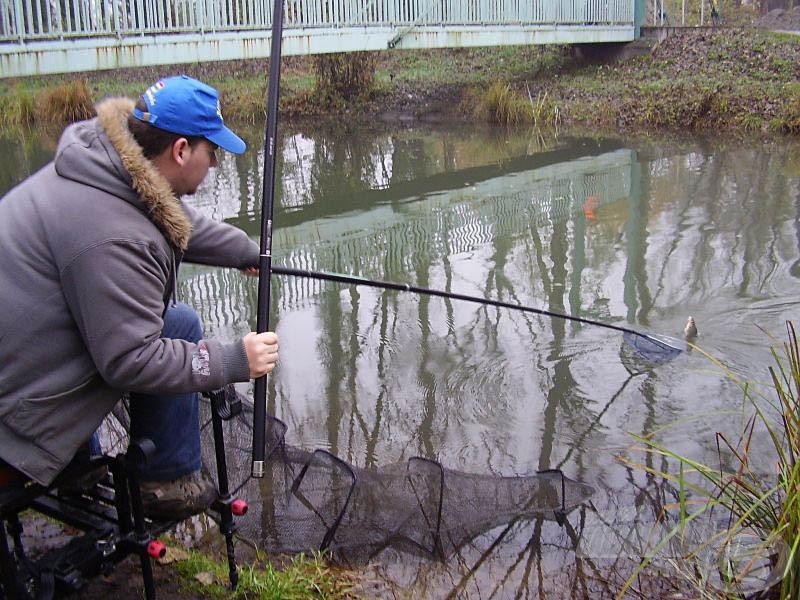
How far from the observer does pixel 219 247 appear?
307 centimetres

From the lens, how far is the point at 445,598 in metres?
3.00

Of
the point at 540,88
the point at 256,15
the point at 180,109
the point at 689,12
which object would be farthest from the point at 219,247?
the point at 689,12

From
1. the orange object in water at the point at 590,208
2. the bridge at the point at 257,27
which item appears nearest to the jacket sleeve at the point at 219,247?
the orange object in water at the point at 590,208

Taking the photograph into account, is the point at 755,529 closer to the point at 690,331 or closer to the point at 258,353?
the point at 258,353

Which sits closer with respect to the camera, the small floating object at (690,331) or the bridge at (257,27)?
the small floating object at (690,331)

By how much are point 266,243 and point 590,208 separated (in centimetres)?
671

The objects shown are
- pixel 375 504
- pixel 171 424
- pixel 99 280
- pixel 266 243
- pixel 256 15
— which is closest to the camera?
pixel 99 280

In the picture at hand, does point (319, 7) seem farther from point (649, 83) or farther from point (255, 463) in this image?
point (255, 463)

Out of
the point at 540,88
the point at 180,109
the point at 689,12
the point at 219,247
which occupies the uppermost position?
the point at 689,12

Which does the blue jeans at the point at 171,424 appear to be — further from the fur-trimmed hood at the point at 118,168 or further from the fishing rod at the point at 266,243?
the fur-trimmed hood at the point at 118,168

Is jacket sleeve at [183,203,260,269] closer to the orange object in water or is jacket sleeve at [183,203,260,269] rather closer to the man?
the man

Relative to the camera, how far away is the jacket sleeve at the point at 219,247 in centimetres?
303

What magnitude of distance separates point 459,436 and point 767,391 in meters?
1.73

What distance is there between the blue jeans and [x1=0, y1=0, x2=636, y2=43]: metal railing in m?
9.64
